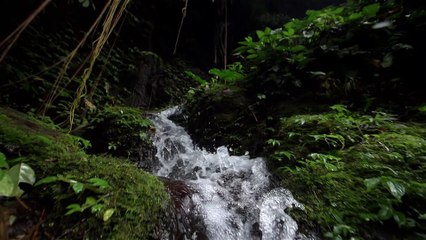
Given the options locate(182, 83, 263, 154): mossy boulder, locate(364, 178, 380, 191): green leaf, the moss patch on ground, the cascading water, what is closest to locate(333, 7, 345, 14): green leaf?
locate(182, 83, 263, 154): mossy boulder

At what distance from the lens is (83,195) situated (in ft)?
4.65

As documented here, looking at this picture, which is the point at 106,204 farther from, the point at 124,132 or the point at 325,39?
the point at 325,39

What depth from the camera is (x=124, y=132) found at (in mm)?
4180

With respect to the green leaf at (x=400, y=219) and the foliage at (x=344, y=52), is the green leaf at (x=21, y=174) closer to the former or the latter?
the green leaf at (x=400, y=219)

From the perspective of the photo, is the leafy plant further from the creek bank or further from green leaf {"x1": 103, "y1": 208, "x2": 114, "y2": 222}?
the creek bank

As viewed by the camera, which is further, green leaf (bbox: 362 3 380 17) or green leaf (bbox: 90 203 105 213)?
green leaf (bbox: 362 3 380 17)

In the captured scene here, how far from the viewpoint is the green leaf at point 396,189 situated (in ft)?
Answer: 4.83

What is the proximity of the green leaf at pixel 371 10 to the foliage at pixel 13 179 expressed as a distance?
4320 mm

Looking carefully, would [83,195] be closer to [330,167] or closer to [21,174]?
[21,174]

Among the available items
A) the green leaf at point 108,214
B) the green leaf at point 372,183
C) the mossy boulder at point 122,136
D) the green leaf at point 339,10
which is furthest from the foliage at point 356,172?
the mossy boulder at point 122,136

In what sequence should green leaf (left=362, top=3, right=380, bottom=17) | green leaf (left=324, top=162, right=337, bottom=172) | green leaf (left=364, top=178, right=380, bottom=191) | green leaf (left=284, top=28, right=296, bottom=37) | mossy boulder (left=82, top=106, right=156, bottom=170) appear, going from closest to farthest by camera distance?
green leaf (left=364, top=178, right=380, bottom=191) < green leaf (left=324, top=162, right=337, bottom=172) < green leaf (left=362, top=3, right=380, bottom=17) < mossy boulder (left=82, top=106, right=156, bottom=170) < green leaf (left=284, top=28, right=296, bottom=37)

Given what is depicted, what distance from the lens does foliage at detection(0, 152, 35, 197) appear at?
3.88 ft

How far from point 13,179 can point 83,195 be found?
35 cm

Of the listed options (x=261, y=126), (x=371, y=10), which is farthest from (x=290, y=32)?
(x=261, y=126)
